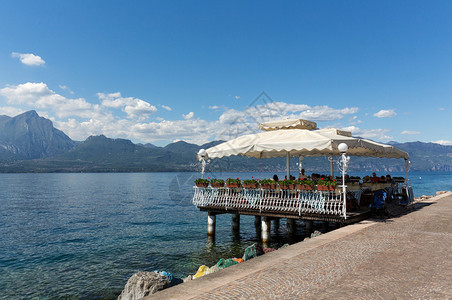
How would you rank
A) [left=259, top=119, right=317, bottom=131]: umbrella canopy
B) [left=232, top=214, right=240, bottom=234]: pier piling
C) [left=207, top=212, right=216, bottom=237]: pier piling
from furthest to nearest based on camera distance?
1. [left=232, top=214, right=240, bottom=234]: pier piling
2. [left=207, top=212, right=216, bottom=237]: pier piling
3. [left=259, top=119, right=317, bottom=131]: umbrella canopy

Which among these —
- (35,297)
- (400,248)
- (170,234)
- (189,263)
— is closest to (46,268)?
(35,297)

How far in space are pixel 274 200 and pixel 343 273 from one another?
7.17 metres

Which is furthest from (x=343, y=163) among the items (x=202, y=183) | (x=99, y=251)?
(x=99, y=251)

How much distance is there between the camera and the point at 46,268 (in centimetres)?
1441

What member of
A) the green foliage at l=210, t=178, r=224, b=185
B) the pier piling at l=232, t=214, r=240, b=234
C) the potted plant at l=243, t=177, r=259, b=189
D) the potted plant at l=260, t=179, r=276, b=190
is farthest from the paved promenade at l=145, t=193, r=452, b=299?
the pier piling at l=232, t=214, r=240, b=234

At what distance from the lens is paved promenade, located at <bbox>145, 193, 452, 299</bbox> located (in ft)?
16.4

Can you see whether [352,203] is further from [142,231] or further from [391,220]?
[142,231]

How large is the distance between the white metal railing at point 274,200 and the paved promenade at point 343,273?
249 cm

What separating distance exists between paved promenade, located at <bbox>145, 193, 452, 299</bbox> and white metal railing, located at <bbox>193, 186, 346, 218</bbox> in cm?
249

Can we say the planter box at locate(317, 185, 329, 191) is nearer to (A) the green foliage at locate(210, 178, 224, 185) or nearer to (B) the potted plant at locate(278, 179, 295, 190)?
(B) the potted plant at locate(278, 179, 295, 190)

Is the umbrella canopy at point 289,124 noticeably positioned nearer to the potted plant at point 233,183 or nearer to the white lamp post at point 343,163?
the potted plant at point 233,183

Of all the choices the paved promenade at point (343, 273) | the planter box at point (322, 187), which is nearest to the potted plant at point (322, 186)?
the planter box at point (322, 187)

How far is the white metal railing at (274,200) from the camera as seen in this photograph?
38.7ft

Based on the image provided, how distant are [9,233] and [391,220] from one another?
27.5 m
